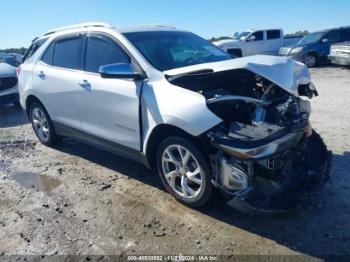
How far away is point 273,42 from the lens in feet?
71.8

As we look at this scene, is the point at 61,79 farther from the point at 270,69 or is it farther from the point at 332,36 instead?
the point at 332,36

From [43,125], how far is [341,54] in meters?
12.7

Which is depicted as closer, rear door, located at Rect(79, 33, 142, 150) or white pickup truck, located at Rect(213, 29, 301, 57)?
rear door, located at Rect(79, 33, 142, 150)

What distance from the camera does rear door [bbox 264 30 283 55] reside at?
854 inches

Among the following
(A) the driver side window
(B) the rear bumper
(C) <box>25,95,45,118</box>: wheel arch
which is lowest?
(B) the rear bumper

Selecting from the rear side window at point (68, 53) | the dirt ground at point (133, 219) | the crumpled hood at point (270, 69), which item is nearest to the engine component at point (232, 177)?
the dirt ground at point (133, 219)

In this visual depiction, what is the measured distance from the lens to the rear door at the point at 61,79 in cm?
499

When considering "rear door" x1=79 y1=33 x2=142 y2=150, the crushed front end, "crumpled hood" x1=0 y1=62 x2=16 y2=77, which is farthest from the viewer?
"crumpled hood" x1=0 y1=62 x2=16 y2=77

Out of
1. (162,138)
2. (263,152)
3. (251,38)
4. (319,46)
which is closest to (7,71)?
(162,138)

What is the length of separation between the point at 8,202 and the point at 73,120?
1.38 metres

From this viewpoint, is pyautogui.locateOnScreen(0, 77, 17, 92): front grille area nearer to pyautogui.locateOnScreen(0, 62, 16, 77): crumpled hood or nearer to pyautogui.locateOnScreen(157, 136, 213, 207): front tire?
pyautogui.locateOnScreen(0, 62, 16, 77): crumpled hood

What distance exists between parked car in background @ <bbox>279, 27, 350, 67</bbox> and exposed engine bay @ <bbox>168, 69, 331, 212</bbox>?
47.7 ft

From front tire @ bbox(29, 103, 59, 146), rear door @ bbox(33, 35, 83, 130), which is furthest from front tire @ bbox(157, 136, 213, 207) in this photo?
front tire @ bbox(29, 103, 59, 146)

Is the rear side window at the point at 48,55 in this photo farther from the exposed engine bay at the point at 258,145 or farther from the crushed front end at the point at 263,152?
the crushed front end at the point at 263,152
